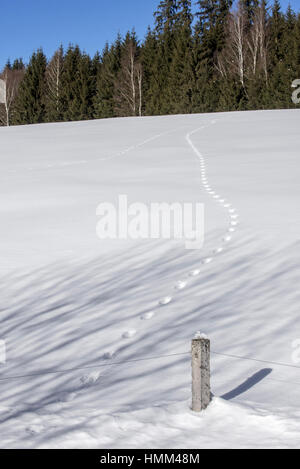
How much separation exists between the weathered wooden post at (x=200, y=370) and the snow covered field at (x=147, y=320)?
77 mm

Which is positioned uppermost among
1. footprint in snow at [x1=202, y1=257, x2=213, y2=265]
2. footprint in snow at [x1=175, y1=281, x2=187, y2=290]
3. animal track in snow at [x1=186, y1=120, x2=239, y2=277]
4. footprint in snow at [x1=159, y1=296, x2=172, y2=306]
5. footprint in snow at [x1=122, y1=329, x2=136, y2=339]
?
animal track in snow at [x1=186, y1=120, x2=239, y2=277]

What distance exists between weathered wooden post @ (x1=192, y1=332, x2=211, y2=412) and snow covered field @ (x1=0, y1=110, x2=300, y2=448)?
0.25 feet

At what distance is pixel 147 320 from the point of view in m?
3.97

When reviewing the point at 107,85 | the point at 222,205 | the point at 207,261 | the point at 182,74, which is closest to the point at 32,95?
the point at 107,85

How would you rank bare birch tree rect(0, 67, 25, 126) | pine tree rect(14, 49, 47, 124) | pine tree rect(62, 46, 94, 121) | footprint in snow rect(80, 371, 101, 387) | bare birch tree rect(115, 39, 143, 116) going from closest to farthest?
1. footprint in snow rect(80, 371, 101, 387)
2. bare birch tree rect(115, 39, 143, 116)
3. pine tree rect(62, 46, 94, 121)
4. pine tree rect(14, 49, 47, 124)
5. bare birch tree rect(0, 67, 25, 126)

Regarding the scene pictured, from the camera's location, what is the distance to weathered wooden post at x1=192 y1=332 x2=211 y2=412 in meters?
2.50

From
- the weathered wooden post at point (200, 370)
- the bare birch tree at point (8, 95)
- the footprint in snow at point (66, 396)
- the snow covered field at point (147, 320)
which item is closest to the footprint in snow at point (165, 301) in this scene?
the snow covered field at point (147, 320)

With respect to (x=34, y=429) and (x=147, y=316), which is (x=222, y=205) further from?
(x=34, y=429)

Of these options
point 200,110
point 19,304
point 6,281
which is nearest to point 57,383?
point 19,304

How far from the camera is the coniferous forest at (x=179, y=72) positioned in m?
36.1

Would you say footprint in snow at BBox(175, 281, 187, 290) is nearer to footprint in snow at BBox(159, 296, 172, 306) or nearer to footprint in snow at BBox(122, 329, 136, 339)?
footprint in snow at BBox(159, 296, 172, 306)

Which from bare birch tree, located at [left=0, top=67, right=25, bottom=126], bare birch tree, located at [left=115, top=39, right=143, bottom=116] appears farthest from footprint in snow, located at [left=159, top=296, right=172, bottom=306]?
bare birch tree, located at [left=0, top=67, right=25, bottom=126]

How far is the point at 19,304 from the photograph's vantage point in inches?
178

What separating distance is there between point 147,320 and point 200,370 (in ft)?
4.90
